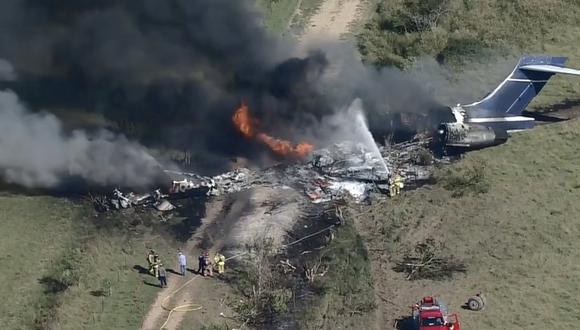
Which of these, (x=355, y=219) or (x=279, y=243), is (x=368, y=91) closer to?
(x=355, y=219)

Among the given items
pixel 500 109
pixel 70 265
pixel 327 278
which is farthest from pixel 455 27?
pixel 70 265

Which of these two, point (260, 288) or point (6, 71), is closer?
point (260, 288)

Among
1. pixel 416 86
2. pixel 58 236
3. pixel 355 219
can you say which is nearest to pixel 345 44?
pixel 416 86

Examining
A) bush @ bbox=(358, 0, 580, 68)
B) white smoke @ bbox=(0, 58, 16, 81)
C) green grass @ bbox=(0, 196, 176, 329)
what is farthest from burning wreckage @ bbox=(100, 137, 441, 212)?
bush @ bbox=(358, 0, 580, 68)

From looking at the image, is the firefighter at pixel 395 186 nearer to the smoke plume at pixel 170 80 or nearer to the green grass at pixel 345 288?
the green grass at pixel 345 288

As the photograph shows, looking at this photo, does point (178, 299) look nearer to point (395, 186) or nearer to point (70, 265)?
point (70, 265)
